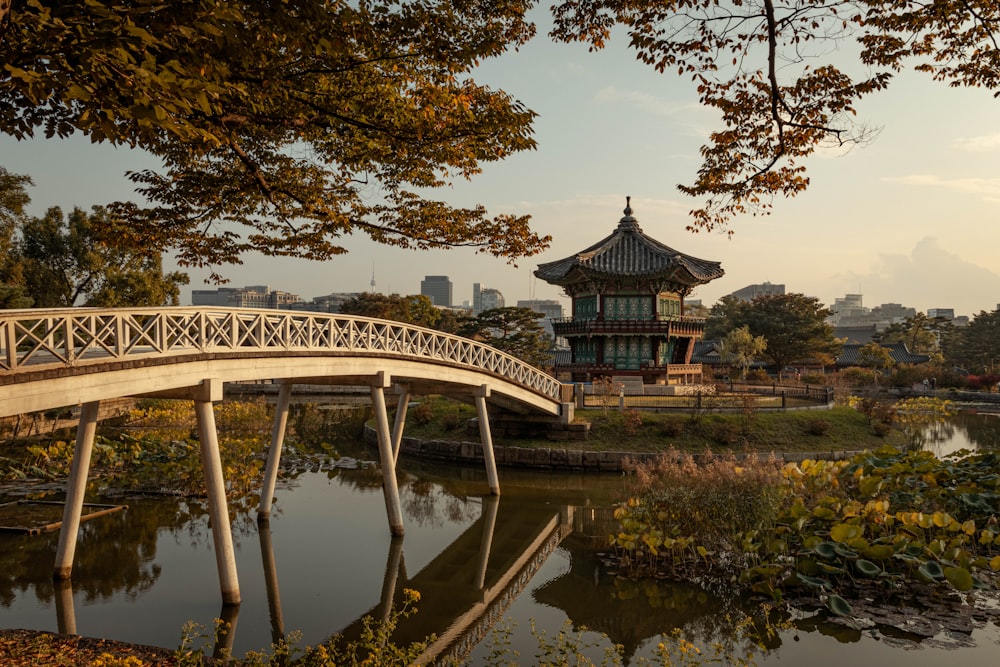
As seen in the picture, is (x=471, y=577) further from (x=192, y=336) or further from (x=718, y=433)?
(x=718, y=433)

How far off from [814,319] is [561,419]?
138ft

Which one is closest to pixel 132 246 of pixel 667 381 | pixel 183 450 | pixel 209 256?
pixel 209 256

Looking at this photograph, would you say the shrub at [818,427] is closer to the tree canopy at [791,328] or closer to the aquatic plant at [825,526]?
the aquatic plant at [825,526]

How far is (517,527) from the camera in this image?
16469mm

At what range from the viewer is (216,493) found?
10.5m

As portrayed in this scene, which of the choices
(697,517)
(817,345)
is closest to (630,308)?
(697,517)

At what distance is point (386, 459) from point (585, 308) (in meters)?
25.2

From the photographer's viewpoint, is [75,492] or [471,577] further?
[471,577]

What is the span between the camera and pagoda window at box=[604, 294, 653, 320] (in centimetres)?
3662

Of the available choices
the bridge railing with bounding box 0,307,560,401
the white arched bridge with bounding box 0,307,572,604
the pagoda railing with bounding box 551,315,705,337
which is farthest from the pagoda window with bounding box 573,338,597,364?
the white arched bridge with bounding box 0,307,572,604

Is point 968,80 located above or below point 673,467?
above

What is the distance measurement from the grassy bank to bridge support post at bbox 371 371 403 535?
931 centimetres

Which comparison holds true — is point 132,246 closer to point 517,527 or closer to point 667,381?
point 517,527

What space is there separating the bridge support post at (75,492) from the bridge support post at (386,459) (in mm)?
5473
